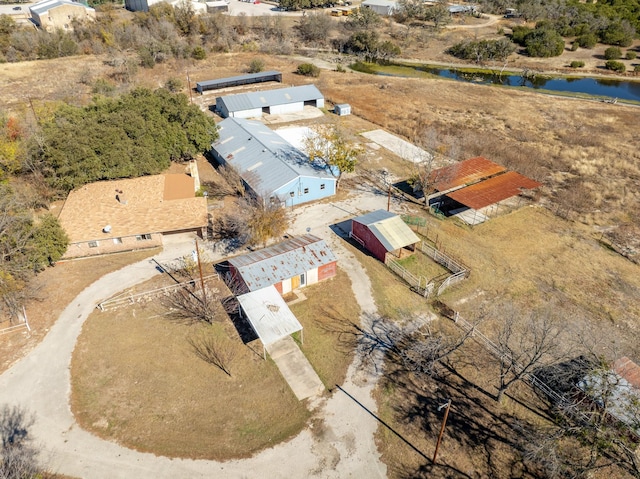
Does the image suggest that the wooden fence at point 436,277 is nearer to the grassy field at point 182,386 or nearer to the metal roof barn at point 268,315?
the grassy field at point 182,386

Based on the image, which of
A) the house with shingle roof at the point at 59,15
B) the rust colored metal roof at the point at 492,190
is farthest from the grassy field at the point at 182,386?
the house with shingle roof at the point at 59,15

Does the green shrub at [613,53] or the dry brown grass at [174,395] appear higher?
the green shrub at [613,53]

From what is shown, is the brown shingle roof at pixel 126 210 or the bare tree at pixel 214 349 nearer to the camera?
the bare tree at pixel 214 349

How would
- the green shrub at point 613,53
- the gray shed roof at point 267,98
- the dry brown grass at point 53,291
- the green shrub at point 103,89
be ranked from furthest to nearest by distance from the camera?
the green shrub at point 613,53 → the green shrub at point 103,89 → the gray shed roof at point 267,98 → the dry brown grass at point 53,291

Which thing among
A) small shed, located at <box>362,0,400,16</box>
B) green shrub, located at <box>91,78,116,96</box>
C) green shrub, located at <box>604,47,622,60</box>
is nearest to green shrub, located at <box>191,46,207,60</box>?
green shrub, located at <box>91,78,116,96</box>

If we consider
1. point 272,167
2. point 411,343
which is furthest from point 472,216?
point 272,167

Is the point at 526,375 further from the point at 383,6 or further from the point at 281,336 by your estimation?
the point at 383,6
